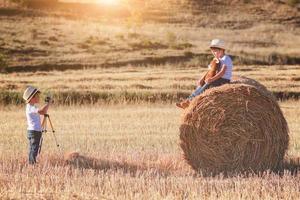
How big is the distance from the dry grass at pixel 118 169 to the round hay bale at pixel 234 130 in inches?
19.4

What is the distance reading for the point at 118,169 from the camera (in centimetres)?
1085

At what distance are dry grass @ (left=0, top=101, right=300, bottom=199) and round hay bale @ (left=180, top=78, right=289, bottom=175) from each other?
49 cm

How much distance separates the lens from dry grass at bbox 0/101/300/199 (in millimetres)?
8945

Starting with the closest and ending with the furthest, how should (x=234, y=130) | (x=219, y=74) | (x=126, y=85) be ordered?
(x=234, y=130) < (x=219, y=74) < (x=126, y=85)

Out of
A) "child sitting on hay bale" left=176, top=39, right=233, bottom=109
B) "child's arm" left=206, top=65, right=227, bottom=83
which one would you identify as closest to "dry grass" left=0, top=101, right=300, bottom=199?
"child sitting on hay bale" left=176, top=39, right=233, bottom=109

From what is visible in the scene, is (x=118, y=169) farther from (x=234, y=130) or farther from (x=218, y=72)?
(x=218, y=72)

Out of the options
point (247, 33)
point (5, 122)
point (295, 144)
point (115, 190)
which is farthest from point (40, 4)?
point (115, 190)

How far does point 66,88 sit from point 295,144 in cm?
1307

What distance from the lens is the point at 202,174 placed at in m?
10.9

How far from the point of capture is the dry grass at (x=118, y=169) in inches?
352

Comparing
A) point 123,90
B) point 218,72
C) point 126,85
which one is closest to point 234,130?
point 218,72

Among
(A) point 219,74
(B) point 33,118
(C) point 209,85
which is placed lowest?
(B) point 33,118

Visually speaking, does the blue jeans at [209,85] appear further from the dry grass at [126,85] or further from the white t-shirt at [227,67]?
the dry grass at [126,85]

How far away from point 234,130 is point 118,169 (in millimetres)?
1948
